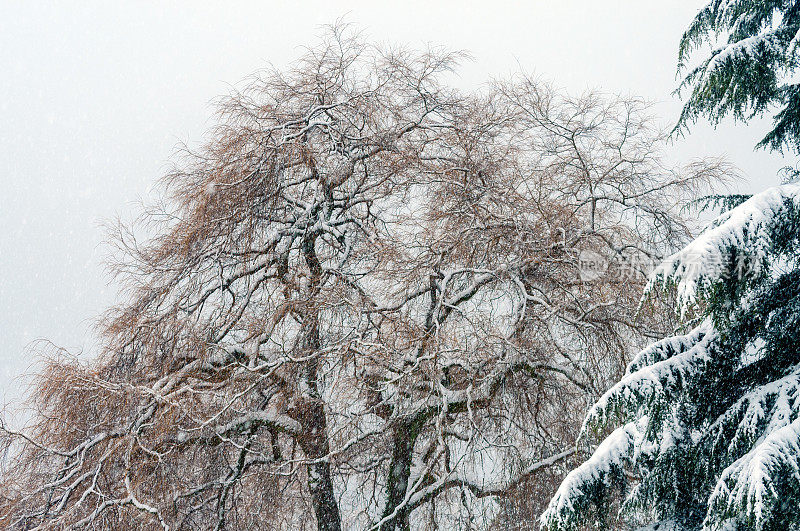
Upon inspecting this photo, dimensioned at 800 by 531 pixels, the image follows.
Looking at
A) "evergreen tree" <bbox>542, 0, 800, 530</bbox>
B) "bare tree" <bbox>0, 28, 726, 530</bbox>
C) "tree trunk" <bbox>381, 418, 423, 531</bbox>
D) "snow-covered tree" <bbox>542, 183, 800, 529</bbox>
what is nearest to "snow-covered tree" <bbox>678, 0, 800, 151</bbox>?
"evergreen tree" <bbox>542, 0, 800, 530</bbox>

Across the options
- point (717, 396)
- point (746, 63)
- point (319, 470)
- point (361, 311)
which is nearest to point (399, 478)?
point (319, 470)

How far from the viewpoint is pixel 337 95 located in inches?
292

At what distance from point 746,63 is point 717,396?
1800 millimetres

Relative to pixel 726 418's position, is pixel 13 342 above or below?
above

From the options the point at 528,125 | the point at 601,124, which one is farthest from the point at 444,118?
the point at 601,124

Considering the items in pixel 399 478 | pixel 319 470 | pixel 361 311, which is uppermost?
pixel 361 311

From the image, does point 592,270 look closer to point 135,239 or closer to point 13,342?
point 135,239

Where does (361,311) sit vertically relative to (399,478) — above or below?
above

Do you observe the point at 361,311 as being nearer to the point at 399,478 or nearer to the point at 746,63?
the point at 399,478

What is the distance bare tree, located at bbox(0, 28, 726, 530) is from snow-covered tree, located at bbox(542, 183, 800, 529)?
6.67 ft

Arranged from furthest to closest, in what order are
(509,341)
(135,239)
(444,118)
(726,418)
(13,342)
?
1. (13,342)
2. (444,118)
3. (135,239)
4. (509,341)
5. (726,418)

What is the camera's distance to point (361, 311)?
5.94m

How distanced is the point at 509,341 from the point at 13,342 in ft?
119

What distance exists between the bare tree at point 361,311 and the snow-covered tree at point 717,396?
6.67 feet
